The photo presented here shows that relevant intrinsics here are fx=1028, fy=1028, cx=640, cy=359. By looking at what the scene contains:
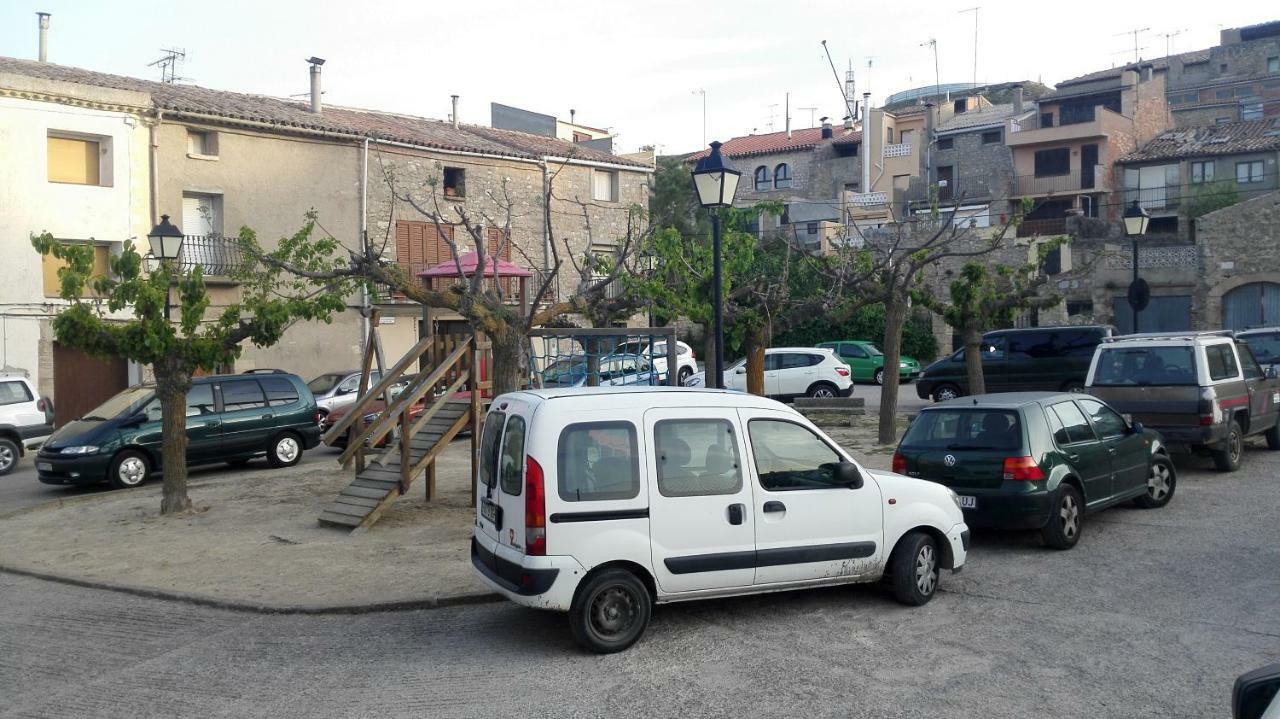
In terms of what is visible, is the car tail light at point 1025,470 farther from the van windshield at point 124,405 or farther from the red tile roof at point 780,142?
the red tile roof at point 780,142

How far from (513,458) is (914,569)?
10.5ft

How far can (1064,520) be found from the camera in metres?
9.62

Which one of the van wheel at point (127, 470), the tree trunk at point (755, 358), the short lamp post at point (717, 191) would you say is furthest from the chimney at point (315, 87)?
the short lamp post at point (717, 191)

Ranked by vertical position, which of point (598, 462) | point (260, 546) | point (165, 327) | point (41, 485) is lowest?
point (41, 485)

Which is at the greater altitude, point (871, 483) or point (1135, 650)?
point (871, 483)

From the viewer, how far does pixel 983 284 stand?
18328 mm

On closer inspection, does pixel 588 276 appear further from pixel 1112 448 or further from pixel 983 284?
pixel 983 284

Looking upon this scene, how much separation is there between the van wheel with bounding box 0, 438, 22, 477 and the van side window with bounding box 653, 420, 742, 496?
16732 millimetres

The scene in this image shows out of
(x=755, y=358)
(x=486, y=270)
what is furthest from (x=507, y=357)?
(x=755, y=358)

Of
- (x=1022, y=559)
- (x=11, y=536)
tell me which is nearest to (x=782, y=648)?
(x=1022, y=559)

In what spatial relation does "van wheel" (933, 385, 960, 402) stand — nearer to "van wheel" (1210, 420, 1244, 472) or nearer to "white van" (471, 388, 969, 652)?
"van wheel" (1210, 420, 1244, 472)

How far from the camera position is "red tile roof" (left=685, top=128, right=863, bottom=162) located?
5962 centimetres

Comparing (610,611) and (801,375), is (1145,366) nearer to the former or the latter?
(610,611)

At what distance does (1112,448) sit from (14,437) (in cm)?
1856
